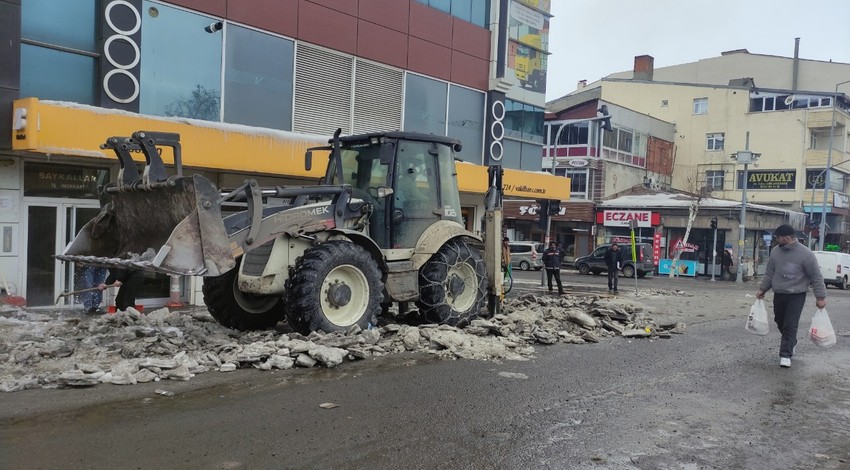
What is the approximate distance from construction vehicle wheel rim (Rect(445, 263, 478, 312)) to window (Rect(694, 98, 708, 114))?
46108 mm

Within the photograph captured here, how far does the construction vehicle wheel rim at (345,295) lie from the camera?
7.82 metres

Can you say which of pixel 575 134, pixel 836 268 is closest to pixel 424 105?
pixel 836 268

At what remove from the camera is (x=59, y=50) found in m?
12.0

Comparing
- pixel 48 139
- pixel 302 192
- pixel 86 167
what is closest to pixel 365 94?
pixel 86 167

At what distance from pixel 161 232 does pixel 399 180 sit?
10.9ft

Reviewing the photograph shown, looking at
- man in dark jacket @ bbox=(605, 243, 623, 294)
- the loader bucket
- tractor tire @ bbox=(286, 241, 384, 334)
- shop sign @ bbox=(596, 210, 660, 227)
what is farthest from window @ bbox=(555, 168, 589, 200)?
the loader bucket

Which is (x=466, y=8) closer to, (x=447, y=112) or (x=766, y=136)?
(x=447, y=112)

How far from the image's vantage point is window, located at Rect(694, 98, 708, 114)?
164 ft

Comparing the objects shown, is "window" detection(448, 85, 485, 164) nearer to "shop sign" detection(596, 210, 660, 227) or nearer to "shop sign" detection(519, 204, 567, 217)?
"shop sign" detection(596, 210, 660, 227)

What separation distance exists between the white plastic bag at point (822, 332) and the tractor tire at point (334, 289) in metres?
5.41

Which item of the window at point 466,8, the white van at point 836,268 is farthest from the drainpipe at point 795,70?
the window at point 466,8

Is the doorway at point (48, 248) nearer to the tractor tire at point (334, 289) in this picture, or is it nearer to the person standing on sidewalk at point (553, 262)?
the tractor tire at point (334, 289)

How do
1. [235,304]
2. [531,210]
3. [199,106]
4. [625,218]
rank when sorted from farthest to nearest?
[531,210] < [625,218] < [199,106] < [235,304]

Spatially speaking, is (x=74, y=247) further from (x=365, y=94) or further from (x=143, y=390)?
(x=365, y=94)
